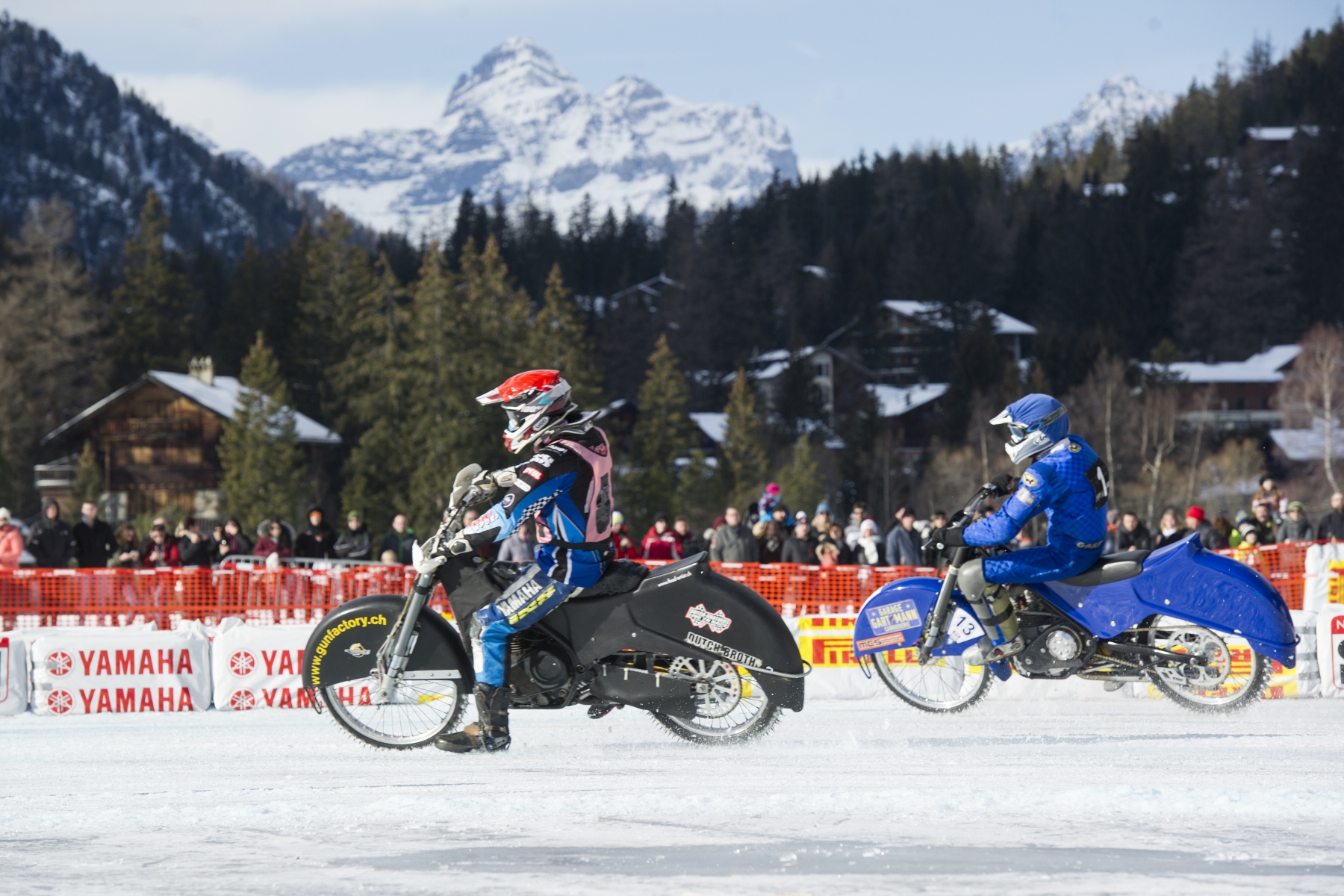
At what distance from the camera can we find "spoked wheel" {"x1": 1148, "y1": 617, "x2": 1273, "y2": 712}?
8.47m

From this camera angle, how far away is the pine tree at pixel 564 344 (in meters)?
64.2

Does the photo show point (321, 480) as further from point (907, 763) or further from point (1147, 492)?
point (907, 763)

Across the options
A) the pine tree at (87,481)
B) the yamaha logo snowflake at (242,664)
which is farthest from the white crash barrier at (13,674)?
the pine tree at (87,481)

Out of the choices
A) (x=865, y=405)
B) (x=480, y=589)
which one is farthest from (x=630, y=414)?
(x=480, y=589)

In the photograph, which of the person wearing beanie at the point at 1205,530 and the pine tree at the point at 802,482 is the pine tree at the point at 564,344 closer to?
the pine tree at the point at 802,482

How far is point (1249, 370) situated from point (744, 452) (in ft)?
135

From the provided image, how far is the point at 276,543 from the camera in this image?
18453mm

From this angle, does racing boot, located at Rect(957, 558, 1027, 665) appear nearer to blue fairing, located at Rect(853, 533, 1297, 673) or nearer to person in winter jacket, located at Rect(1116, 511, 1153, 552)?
blue fairing, located at Rect(853, 533, 1297, 673)

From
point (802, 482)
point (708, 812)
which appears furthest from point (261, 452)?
point (708, 812)

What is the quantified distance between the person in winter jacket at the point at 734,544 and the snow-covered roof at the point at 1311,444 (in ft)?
198

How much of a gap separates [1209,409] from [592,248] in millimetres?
65733

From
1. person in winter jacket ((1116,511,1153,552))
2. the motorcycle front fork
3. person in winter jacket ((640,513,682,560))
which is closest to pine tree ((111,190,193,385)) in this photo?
person in winter jacket ((640,513,682,560))

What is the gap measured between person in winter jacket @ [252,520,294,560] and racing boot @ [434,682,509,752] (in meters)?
11.0

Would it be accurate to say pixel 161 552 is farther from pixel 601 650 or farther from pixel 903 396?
pixel 903 396
